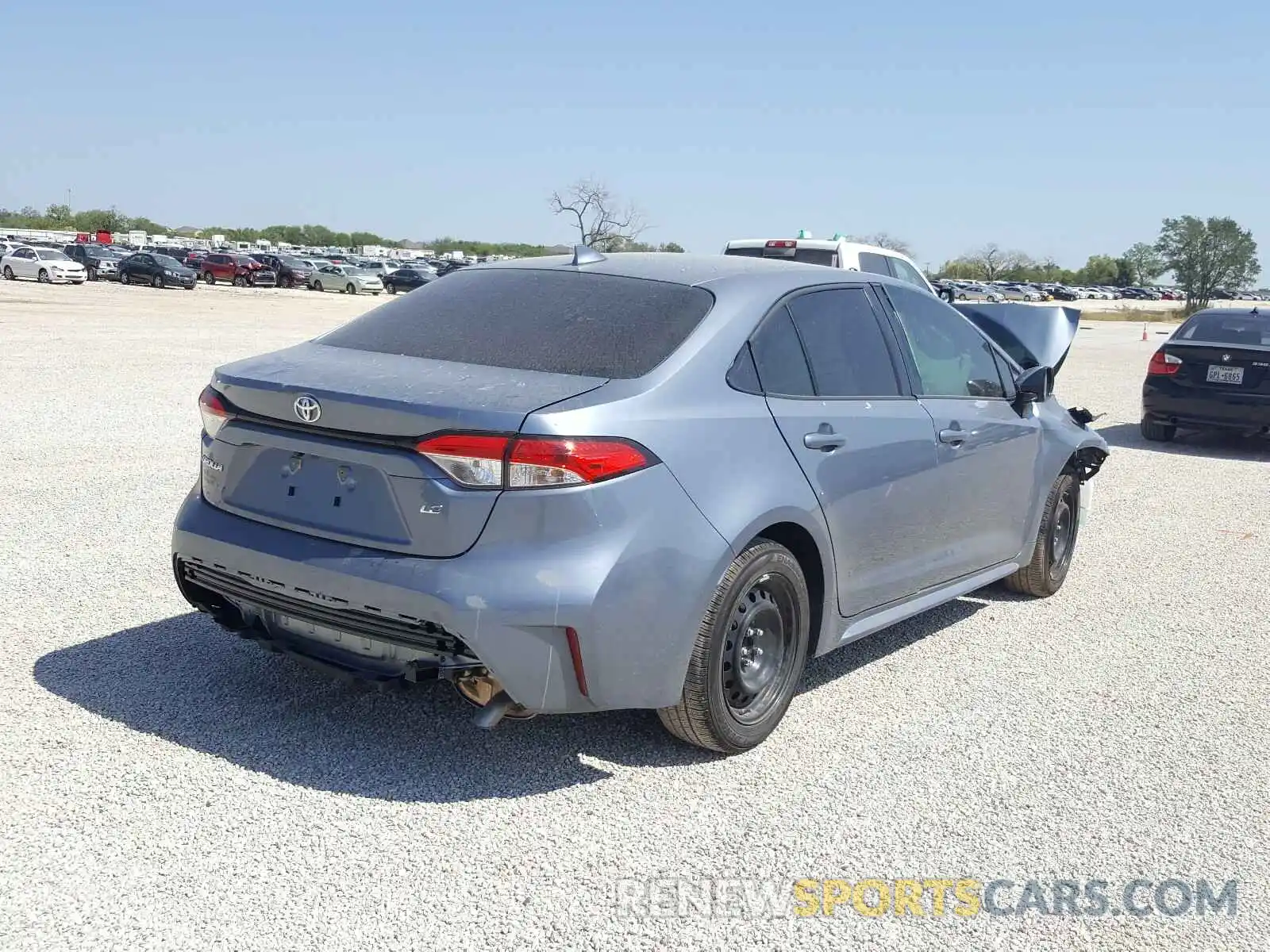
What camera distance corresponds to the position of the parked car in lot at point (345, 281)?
185ft

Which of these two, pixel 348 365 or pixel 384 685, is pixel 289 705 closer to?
pixel 384 685

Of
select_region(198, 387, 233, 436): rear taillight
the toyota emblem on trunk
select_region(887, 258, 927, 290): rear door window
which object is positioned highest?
select_region(887, 258, 927, 290): rear door window

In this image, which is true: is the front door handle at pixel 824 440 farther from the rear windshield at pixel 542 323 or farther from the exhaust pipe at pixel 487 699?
the exhaust pipe at pixel 487 699

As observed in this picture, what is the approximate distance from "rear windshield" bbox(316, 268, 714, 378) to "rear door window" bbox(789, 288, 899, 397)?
0.52 metres

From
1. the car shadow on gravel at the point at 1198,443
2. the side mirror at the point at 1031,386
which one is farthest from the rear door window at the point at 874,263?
the side mirror at the point at 1031,386

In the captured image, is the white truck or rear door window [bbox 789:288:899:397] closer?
rear door window [bbox 789:288:899:397]

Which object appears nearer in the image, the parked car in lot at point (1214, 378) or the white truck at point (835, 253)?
the parked car in lot at point (1214, 378)

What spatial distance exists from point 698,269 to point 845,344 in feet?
2.14

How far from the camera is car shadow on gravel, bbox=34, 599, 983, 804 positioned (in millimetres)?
3918

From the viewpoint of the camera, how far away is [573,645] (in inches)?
142

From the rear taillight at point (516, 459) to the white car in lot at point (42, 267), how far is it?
4841 cm

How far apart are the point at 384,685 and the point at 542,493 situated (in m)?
0.81

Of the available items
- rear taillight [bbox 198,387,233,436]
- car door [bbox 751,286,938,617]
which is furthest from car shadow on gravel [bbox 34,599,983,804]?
rear taillight [bbox 198,387,233,436]

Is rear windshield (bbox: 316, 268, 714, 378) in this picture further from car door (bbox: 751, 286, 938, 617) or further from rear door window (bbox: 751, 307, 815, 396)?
car door (bbox: 751, 286, 938, 617)
